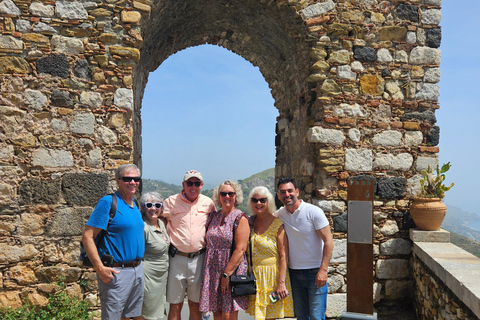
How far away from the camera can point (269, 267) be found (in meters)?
2.98

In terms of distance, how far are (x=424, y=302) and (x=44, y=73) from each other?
475 centimetres

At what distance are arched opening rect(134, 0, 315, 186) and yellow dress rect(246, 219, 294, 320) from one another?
2137 mm

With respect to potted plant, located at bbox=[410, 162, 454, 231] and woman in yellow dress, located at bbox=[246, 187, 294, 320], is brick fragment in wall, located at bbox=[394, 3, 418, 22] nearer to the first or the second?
potted plant, located at bbox=[410, 162, 454, 231]

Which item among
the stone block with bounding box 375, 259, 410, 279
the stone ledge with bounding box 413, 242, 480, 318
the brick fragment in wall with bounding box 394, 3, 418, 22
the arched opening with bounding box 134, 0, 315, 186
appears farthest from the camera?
the arched opening with bounding box 134, 0, 315, 186

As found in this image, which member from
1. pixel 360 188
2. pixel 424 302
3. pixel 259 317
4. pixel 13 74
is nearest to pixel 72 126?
pixel 13 74

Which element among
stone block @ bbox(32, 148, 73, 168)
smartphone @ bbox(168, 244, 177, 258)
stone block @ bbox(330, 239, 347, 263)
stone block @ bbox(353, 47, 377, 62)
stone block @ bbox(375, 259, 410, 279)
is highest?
stone block @ bbox(353, 47, 377, 62)

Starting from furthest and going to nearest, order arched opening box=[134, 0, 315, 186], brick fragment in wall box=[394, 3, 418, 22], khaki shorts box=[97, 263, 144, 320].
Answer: arched opening box=[134, 0, 315, 186] < brick fragment in wall box=[394, 3, 418, 22] < khaki shorts box=[97, 263, 144, 320]

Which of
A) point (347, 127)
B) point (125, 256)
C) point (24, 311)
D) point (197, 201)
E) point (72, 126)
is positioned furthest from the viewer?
point (347, 127)

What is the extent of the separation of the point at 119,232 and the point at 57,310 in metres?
1.87

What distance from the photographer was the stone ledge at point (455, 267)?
2.58 metres

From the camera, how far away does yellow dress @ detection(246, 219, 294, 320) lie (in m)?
2.96

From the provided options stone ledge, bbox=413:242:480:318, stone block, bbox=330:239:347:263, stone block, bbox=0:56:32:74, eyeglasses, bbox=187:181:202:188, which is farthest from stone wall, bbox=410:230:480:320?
stone block, bbox=0:56:32:74

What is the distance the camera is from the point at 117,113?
164 inches

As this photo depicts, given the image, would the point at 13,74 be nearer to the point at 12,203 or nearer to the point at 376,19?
Answer: the point at 12,203
